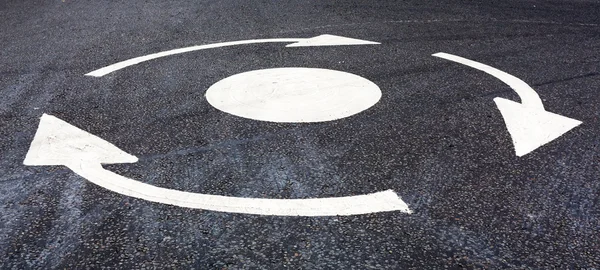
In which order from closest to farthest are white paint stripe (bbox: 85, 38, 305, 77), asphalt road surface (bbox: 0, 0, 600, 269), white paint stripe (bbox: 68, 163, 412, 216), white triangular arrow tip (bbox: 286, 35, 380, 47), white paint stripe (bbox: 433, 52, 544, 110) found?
asphalt road surface (bbox: 0, 0, 600, 269), white paint stripe (bbox: 68, 163, 412, 216), white paint stripe (bbox: 433, 52, 544, 110), white paint stripe (bbox: 85, 38, 305, 77), white triangular arrow tip (bbox: 286, 35, 380, 47)

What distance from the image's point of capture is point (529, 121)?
4.57 meters

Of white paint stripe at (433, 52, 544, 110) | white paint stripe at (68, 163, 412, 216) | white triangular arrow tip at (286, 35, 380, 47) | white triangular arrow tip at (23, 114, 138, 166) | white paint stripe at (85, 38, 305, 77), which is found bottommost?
white paint stripe at (85, 38, 305, 77)

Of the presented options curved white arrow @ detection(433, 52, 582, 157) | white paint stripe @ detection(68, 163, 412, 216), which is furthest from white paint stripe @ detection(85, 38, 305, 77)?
curved white arrow @ detection(433, 52, 582, 157)

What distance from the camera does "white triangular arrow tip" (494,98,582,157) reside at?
4197 mm

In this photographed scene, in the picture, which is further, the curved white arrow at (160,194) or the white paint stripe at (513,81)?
the white paint stripe at (513,81)

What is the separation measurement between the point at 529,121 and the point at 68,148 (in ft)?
10.6

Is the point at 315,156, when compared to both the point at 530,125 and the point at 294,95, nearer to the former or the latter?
the point at 294,95

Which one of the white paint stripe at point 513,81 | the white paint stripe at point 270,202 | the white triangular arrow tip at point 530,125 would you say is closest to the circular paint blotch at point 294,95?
the white triangular arrow tip at point 530,125

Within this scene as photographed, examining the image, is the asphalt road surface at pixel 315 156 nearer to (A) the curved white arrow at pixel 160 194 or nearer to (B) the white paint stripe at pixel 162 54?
(A) the curved white arrow at pixel 160 194

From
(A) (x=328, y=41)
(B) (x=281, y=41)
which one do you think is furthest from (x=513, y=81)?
(B) (x=281, y=41)

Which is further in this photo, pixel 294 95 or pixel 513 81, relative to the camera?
pixel 513 81

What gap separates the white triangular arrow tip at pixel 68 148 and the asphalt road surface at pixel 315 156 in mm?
75

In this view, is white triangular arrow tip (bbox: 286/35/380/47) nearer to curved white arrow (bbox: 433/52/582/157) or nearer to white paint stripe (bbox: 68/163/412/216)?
curved white arrow (bbox: 433/52/582/157)

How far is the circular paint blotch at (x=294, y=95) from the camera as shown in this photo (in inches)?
187
